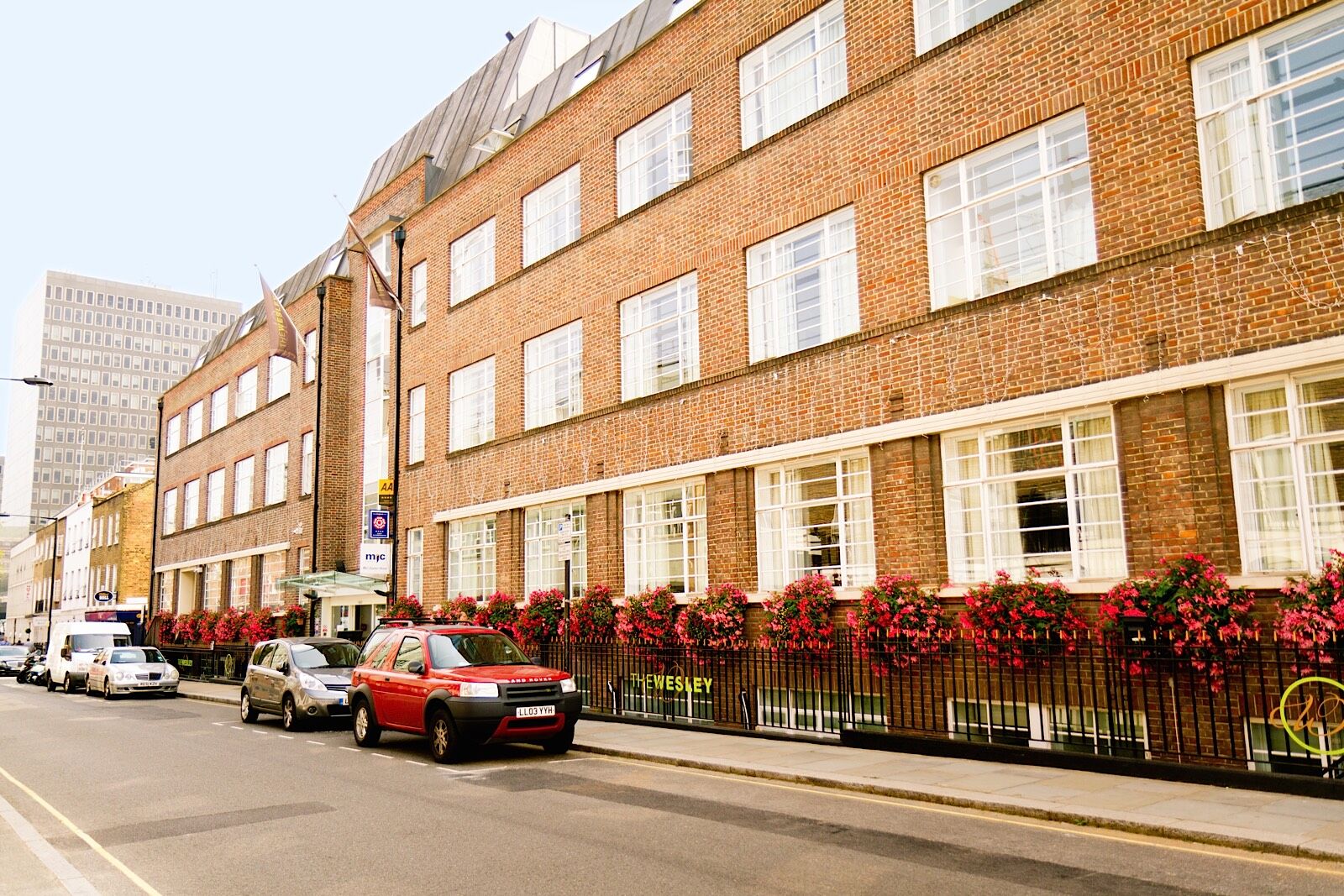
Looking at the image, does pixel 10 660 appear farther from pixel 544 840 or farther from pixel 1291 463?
pixel 1291 463

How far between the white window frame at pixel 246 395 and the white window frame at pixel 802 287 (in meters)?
28.0

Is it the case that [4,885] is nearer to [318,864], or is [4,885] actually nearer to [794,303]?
[318,864]

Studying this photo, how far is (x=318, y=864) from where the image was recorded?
7215 millimetres

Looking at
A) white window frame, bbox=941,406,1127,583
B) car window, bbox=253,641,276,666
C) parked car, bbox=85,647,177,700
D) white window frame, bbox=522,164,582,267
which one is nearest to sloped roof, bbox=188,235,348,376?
parked car, bbox=85,647,177,700

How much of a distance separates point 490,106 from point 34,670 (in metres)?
28.4

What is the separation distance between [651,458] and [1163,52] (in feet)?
33.7

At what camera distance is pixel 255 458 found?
37.9 meters

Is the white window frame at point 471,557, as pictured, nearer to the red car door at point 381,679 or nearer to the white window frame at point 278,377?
the red car door at point 381,679

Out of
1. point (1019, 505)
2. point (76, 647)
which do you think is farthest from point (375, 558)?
point (1019, 505)

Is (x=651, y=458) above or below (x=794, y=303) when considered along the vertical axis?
below

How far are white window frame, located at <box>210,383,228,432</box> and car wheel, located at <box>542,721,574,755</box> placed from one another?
33147 millimetres

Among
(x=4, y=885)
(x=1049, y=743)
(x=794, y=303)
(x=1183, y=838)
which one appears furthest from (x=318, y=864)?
(x=794, y=303)

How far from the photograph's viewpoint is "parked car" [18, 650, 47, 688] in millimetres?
37406

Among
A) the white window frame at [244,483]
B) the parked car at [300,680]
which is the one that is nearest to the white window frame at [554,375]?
the parked car at [300,680]
